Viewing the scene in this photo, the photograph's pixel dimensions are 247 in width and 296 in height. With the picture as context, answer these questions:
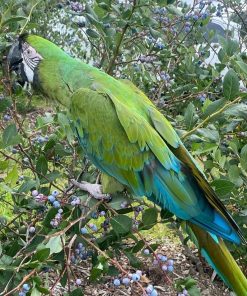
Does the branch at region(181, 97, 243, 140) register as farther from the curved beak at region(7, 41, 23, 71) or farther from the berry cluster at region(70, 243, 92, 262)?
the curved beak at region(7, 41, 23, 71)

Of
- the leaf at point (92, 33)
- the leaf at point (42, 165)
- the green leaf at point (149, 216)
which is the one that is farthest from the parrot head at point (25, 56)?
the green leaf at point (149, 216)

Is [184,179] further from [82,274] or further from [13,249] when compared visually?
[82,274]

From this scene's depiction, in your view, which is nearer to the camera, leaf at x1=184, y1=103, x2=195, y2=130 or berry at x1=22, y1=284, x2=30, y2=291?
berry at x1=22, y1=284, x2=30, y2=291

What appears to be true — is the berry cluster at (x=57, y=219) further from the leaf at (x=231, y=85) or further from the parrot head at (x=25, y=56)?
the parrot head at (x=25, y=56)

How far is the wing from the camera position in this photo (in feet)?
5.16

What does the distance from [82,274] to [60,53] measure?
0.85m

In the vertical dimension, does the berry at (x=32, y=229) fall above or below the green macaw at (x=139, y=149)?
below

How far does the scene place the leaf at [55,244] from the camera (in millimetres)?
1228

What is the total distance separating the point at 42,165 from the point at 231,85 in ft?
1.89

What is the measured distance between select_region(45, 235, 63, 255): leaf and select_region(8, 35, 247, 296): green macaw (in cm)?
45

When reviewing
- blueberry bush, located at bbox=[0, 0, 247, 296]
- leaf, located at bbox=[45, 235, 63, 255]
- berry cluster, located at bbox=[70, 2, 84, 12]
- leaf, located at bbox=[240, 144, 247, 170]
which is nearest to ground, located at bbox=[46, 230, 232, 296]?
blueberry bush, located at bbox=[0, 0, 247, 296]

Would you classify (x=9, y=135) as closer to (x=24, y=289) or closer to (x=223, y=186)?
(x=24, y=289)

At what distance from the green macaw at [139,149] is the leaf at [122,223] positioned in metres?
0.24

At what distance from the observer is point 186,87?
81.1 inches
